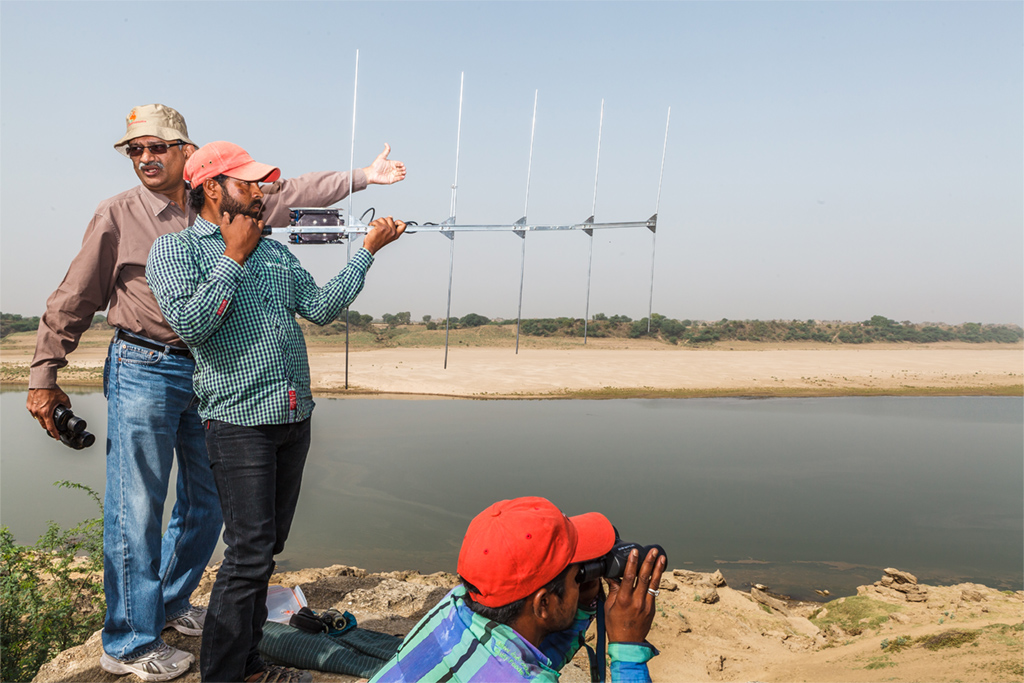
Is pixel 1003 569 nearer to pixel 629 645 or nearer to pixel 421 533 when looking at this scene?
pixel 421 533

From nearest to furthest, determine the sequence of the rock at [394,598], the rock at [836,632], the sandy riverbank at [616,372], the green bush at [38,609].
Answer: the green bush at [38,609], the rock at [394,598], the rock at [836,632], the sandy riverbank at [616,372]

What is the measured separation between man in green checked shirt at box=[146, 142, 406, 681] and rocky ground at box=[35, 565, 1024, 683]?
731 millimetres

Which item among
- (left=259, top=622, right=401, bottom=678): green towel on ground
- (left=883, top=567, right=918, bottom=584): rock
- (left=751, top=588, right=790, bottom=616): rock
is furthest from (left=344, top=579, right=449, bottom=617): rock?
(left=883, top=567, right=918, bottom=584): rock

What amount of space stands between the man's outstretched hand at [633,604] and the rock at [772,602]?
5176mm

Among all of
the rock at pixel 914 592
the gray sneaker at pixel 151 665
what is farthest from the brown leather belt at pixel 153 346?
the rock at pixel 914 592

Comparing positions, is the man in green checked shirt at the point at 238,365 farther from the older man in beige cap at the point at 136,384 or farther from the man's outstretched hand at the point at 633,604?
the man's outstretched hand at the point at 633,604

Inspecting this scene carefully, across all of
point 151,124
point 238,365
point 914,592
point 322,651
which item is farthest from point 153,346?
point 914,592

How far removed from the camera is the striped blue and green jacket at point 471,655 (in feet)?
4.65

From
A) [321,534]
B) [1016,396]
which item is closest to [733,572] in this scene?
[321,534]

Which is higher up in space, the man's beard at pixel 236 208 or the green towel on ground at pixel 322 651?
the man's beard at pixel 236 208

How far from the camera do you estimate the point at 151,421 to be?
8.53 ft

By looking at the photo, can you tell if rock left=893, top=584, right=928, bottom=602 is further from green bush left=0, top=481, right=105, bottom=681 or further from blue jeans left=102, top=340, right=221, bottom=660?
green bush left=0, top=481, right=105, bottom=681

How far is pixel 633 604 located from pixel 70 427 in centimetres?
248

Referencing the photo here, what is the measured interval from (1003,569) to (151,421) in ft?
29.2
